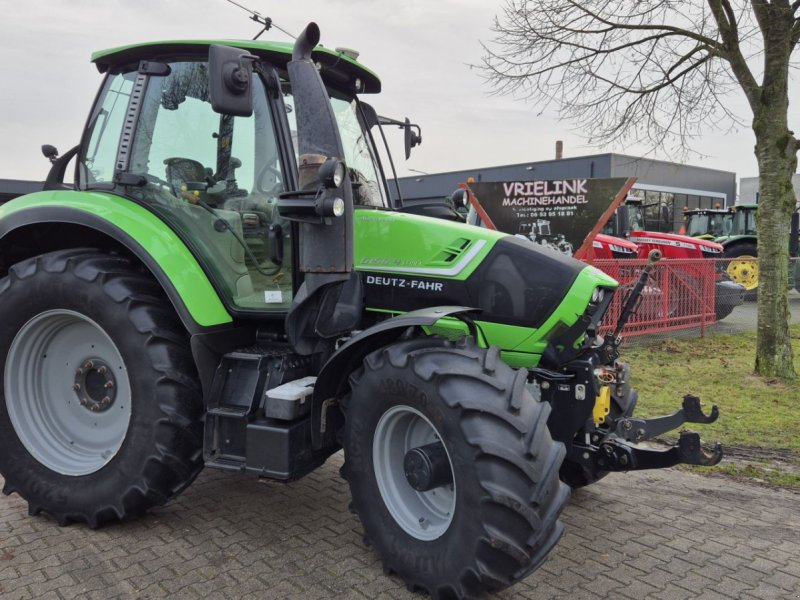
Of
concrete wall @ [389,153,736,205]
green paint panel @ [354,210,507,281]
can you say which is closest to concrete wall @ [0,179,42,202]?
concrete wall @ [389,153,736,205]

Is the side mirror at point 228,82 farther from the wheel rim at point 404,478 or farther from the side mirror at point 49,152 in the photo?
the side mirror at point 49,152

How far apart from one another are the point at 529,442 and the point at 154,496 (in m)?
2.05

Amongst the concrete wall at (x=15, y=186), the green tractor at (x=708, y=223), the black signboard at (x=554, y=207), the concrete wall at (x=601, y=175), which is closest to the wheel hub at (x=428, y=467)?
the black signboard at (x=554, y=207)

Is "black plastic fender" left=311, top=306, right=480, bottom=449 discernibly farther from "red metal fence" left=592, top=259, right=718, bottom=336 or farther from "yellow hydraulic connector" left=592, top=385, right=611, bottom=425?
"red metal fence" left=592, top=259, right=718, bottom=336

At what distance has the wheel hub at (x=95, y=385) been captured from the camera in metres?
3.75

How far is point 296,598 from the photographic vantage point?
290 cm

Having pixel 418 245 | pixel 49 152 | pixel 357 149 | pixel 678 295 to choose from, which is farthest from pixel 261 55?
pixel 678 295

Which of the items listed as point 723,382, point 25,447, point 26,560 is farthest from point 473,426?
point 723,382

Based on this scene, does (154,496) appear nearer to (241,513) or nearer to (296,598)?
(241,513)

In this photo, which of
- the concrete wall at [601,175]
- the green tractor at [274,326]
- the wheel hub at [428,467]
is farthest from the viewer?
the concrete wall at [601,175]

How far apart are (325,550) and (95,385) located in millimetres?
1687

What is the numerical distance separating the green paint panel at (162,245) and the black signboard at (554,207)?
583 centimetres

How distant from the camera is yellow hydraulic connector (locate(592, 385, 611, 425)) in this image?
3.45 meters

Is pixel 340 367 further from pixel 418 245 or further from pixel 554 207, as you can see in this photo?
pixel 554 207
